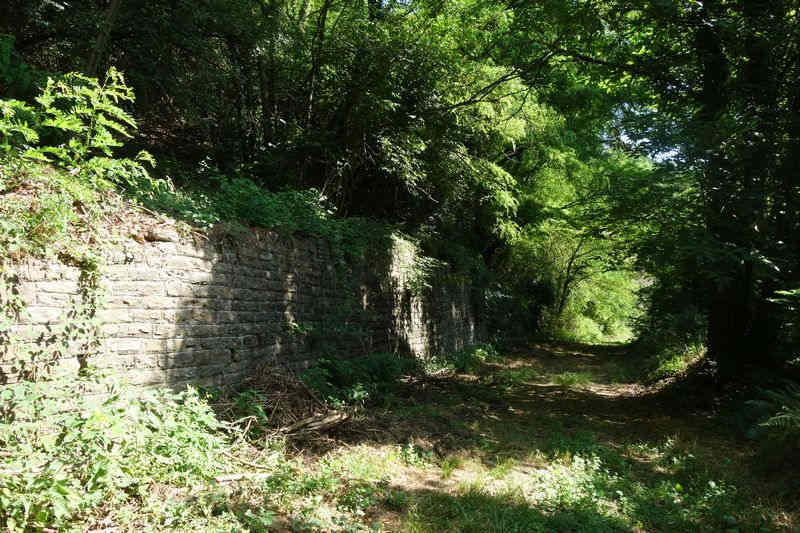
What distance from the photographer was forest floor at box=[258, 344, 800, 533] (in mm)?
4250

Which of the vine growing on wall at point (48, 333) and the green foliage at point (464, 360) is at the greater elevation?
the vine growing on wall at point (48, 333)

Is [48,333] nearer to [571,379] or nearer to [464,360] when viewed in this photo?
[464,360]

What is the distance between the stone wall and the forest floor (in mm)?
1350

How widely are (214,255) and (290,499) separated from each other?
273cm

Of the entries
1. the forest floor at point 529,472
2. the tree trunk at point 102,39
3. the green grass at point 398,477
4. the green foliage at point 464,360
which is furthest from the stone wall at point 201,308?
the tree trunk at point 102,39

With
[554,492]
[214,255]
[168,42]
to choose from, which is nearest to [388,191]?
[168,42]

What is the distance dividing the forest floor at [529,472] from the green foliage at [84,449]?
33.2 inches

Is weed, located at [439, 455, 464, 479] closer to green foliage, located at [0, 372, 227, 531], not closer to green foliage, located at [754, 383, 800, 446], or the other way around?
green foliage, located at [0, 372, 227, 531]

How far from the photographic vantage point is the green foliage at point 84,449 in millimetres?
3168

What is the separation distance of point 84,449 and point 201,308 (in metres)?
2.07

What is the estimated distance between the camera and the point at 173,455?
4039 millimetres

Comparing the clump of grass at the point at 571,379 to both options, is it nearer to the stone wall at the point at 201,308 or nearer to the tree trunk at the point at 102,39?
the stone wall at the point at 201,308

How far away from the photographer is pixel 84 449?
353 cm

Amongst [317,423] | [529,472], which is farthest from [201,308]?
[529,472]
